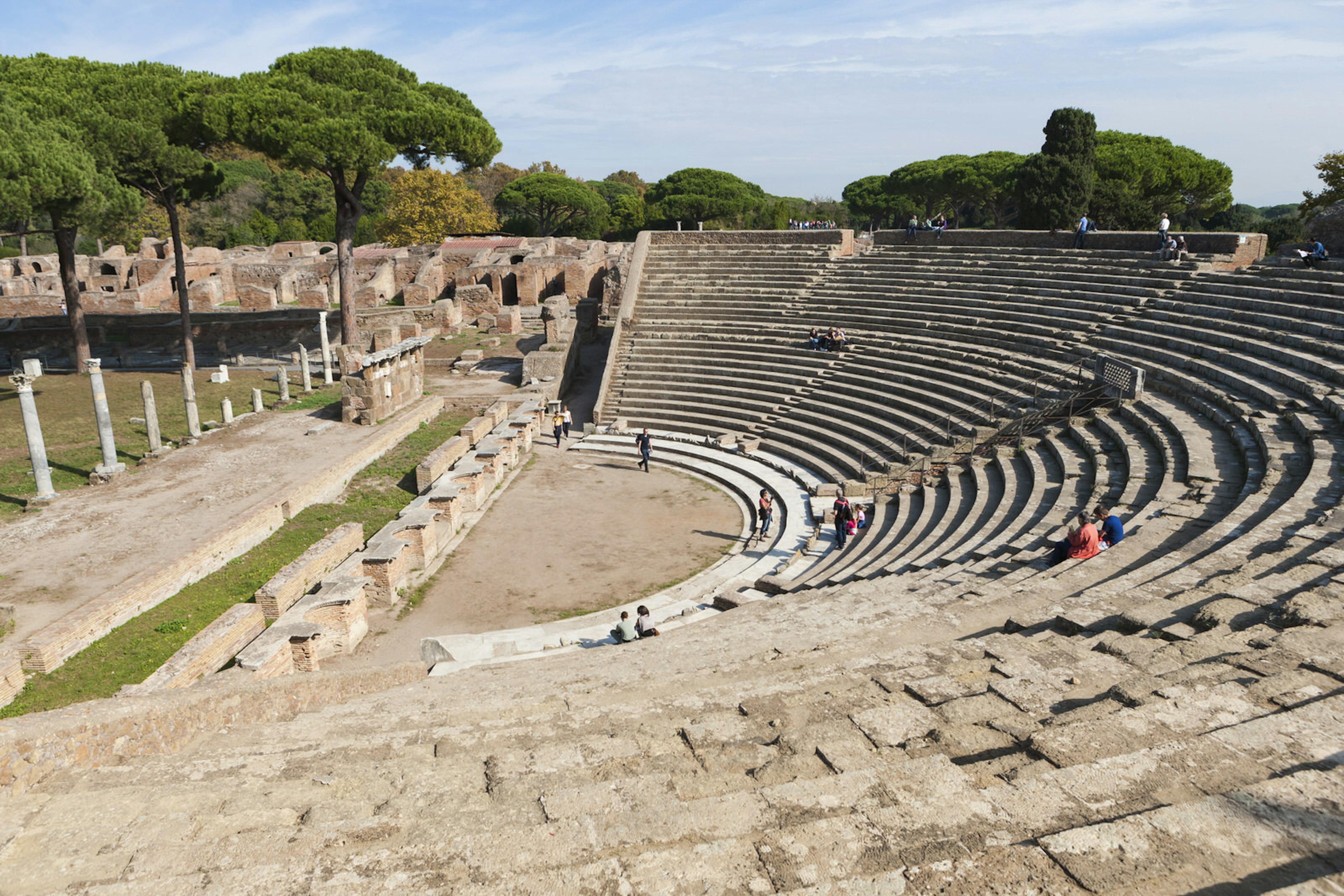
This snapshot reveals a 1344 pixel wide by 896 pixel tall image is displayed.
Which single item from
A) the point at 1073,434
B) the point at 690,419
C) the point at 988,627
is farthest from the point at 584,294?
the point at 988,627

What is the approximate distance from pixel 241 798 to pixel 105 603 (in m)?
7.34

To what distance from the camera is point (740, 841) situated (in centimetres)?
370

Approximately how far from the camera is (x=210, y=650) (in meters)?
9.68

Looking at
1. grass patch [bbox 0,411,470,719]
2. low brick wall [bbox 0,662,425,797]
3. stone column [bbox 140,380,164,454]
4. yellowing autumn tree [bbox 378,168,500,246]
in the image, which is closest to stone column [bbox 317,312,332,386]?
stone column [bbox 140,380,164,454]

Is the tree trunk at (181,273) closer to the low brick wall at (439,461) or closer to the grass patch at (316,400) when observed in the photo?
the grass patch at (316,400)

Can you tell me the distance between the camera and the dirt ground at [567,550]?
12.5 m

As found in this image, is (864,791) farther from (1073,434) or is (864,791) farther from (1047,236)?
(1047,236)

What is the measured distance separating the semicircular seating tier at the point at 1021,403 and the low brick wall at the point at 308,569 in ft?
23.1

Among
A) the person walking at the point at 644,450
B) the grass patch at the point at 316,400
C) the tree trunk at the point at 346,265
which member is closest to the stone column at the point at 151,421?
the grass patch at the point at 316,400

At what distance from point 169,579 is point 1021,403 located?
51.1ft

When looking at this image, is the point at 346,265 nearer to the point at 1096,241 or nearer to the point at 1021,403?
the point at 1021,403

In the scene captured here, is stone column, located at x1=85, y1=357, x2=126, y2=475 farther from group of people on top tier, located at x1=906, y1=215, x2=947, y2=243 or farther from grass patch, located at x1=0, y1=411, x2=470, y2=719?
group of people on top tier, located at x1=906, y1=215, x2=947, y2=243

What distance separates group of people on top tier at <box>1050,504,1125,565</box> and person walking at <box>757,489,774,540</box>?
657cm

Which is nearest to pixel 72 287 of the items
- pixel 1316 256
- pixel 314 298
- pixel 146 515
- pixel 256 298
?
pixel 256 298
